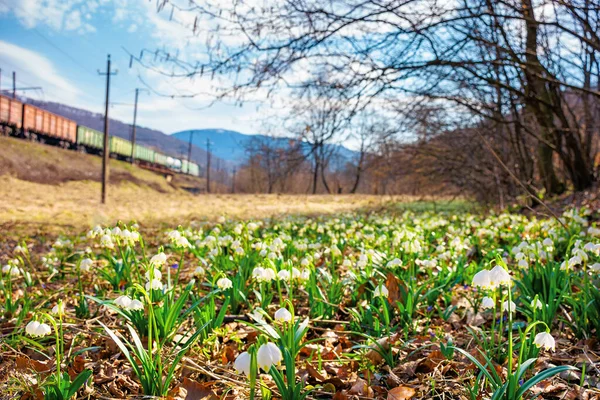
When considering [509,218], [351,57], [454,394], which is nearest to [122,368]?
[454,394]

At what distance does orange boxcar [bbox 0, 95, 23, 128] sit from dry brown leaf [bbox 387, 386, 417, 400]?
2807 cm

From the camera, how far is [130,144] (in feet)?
132

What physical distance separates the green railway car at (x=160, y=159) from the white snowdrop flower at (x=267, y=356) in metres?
50.9

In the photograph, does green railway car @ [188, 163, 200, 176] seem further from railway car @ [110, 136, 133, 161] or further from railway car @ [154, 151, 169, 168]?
railway car @ [110, 136, 133, 161]

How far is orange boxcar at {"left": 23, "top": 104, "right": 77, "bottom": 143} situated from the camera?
87.0 ft

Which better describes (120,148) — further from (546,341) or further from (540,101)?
(546,341)

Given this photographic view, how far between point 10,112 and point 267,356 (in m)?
29.2

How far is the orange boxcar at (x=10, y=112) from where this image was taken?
23.3 metres

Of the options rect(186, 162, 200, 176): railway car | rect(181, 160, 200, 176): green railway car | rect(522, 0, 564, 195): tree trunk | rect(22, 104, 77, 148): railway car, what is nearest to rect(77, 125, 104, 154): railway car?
rect(22, 104, 77, 148): railway car

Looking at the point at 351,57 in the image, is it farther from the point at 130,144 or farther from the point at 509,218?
the point at 130,144

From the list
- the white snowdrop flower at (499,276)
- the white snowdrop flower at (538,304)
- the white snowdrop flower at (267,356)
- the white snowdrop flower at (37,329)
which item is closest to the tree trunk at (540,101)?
the white snowdrop flower at (538,304)

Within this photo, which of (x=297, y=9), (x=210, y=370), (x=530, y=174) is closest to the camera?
(x=210, y=370)

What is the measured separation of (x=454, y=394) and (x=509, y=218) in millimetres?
5749

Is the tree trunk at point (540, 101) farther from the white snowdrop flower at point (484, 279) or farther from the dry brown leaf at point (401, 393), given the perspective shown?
the dry brown leaf at point (401, 393)
